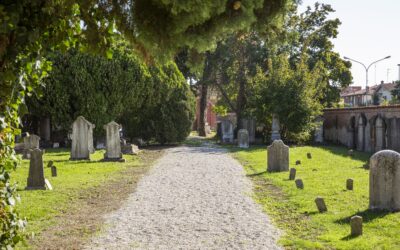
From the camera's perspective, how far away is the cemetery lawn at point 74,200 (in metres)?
7.57

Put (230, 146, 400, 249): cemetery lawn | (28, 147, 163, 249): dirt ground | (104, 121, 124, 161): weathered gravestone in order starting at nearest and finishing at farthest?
(230, 146, 400, 249): cemetery lawn → (28, 147, 163, 249): dirt ground → (104, 121, 124, 161): weathered gravestone

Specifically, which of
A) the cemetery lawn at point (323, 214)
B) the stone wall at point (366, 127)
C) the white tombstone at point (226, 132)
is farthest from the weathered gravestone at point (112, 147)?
the white tombstone at point (226, 132)

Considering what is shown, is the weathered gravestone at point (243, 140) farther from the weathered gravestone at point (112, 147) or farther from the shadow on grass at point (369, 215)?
the shadow on grass at point (369, 215)

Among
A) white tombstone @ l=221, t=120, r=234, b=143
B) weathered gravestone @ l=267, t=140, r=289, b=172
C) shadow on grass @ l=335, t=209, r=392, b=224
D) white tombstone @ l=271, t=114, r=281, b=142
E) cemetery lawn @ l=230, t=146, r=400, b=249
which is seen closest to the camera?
cemetery lawn @ l=230, t=146, r=400, b=249

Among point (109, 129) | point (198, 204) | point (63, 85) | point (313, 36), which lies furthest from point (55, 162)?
point (313, 36)

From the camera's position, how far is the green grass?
29.2 ft

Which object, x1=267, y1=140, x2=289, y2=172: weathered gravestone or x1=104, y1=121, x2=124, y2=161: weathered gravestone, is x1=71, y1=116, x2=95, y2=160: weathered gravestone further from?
x1=267, y1=140, x2=289, y2=172: weathered gravestone

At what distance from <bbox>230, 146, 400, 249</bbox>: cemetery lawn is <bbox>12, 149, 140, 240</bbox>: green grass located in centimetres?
399

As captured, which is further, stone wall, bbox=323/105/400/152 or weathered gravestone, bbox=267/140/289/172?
stone wall, bbox=323/105/400/152

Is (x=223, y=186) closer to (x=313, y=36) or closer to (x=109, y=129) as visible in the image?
(x=109, y=129)

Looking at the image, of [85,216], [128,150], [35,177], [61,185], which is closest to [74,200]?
[35,177]

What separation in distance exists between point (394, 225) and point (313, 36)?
95.3ft

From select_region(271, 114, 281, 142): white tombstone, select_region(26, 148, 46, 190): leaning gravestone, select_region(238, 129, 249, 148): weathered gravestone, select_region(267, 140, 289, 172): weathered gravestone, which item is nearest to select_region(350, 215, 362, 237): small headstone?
select_region(26, 148, 46, 190): leaning gravestone

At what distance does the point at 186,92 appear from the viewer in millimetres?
29750
